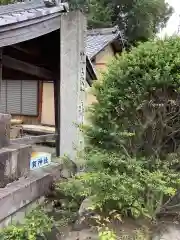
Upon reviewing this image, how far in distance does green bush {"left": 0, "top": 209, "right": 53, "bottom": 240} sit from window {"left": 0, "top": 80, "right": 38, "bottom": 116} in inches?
417

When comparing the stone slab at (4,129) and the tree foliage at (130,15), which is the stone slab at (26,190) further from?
the tree foliage at (130,15)

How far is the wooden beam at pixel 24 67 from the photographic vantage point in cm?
465

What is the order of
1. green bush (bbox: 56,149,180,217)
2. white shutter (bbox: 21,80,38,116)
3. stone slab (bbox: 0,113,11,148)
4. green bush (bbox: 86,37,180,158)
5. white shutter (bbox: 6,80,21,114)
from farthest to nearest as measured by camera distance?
1. white shutter (bbox: 6,80,21,114)
2. white shutter (bbox: 21,80,38,116)
3. stone slab (bbox: 0,113,11,148)
4. green bush (bbox: 86,37,180,158)
5. green bush (bbox: 56,149,180,217)

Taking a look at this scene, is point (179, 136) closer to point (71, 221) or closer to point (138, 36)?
point (71, 221)

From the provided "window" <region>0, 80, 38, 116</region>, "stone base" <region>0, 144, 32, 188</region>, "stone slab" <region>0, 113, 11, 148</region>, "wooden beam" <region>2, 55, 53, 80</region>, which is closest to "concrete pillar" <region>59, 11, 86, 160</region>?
"wooden beam" <region>2, 55, 53, 80</region>

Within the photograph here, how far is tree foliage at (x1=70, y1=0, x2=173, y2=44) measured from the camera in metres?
18.8

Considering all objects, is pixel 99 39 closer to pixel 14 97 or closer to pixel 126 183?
pixel 14 97

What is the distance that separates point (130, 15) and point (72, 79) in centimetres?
1557

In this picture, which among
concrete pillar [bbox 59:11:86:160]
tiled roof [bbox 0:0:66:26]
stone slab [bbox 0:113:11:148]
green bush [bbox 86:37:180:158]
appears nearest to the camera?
green bush [bbox 86:37:180:158]

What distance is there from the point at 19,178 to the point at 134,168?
1717 millimetres

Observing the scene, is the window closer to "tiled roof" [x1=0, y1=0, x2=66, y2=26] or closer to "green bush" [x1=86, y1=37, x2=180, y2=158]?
"tiled roof" [x1=0, y1=0, x2=66, y2=26]

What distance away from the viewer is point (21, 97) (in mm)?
14125

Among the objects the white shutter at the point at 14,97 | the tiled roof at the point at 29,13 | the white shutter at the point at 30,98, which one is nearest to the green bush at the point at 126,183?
the tiled roof at the point at 29,13

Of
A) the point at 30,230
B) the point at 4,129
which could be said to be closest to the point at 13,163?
the point at 4,129
